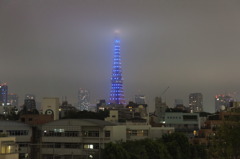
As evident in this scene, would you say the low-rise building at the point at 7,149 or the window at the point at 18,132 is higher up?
the window at the point at 18,132

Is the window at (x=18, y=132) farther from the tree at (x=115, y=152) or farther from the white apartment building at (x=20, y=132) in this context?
the tree at (x=115, y=152)

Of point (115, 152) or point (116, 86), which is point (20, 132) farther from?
point (116, 86)

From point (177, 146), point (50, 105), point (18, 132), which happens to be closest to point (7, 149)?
point (18, 132)

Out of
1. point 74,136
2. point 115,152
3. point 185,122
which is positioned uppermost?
point 185,122

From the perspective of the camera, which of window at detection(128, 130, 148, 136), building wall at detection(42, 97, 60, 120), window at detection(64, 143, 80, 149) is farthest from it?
building wall at detection(42, 97, 60, 120)

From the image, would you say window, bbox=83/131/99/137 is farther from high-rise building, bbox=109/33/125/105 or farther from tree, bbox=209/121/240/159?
high-rise building, bbox=109/33/125/105

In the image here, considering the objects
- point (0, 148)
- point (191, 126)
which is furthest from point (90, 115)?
point (0, 148)

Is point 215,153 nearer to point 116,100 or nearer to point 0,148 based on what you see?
point 0,148

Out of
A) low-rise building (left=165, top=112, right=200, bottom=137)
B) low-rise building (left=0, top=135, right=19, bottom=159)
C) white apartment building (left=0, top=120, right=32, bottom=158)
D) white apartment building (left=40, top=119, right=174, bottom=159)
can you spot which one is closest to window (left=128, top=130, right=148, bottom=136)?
white apartment building (left=40, top=119, right=174, bottom=159)

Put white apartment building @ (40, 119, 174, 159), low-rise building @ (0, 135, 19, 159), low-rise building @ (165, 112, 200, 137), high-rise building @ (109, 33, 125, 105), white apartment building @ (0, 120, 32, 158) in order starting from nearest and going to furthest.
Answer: low-rise building @ (0, 135, 19, 159), white apartment building @ (40, 119, 174, 159), white apartment building @ (0, 120, 32, 158), low-rise building @ (165, 112, 200, 137), high-rise building @ (109, 33, 125, 105)

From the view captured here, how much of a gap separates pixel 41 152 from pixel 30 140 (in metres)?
2.18

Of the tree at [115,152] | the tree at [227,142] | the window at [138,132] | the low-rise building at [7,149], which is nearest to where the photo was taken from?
the tree at [227,142]

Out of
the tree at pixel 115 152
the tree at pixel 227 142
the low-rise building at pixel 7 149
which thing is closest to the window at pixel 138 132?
the tree at pixel 115 152

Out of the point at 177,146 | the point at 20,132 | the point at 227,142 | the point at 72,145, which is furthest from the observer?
the point at 20,132
